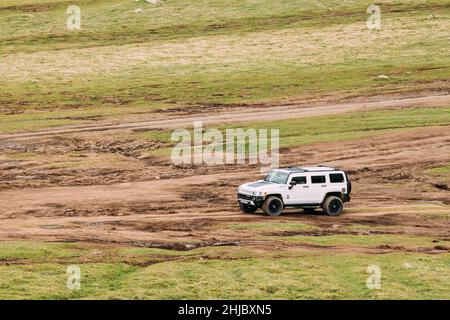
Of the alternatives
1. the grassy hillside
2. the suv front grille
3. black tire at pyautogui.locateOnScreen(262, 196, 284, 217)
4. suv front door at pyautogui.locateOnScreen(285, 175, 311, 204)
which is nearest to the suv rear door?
suv front door at pyautogui.locateOnScreen(285, 175, 311, 204)

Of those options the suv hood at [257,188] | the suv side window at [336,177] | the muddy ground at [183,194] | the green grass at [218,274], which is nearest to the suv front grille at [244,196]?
the suv hood at [257,188]

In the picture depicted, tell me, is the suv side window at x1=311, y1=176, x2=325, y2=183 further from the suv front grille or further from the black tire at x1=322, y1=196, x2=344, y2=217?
the suv front grille

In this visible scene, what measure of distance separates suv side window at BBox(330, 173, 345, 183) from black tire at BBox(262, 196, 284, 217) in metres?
2.70

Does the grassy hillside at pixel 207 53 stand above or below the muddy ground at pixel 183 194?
above

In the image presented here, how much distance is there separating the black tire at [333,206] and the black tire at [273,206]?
2.09 meters

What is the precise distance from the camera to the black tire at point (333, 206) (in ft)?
156

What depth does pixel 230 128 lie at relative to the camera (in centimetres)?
7162

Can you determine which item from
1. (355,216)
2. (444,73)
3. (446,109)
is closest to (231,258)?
(355,216)

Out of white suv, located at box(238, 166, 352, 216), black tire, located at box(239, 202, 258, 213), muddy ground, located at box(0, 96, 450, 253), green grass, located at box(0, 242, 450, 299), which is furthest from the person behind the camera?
black tire, located at box(239, 202, 258, 213)

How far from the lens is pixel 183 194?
54500 millimetres

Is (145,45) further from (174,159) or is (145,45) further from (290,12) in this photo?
(174,159)

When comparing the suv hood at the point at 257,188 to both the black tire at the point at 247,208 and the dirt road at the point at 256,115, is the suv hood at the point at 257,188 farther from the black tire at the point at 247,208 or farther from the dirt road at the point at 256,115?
the dirt road at the point at 256,115

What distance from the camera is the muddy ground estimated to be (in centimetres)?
4262

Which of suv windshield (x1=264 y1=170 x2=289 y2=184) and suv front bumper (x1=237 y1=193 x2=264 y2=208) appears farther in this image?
suv windshield (x1=264 y1=170 x2=289 y2=184)
